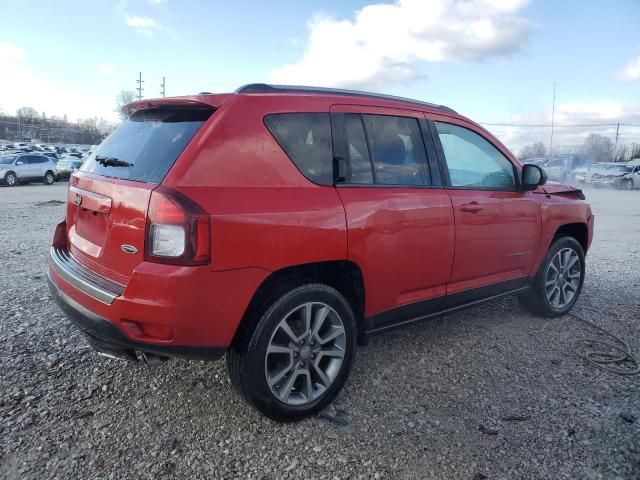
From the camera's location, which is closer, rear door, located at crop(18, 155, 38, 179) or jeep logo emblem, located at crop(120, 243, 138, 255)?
jeep logo emblem, located at crop(120, 243, 138, 255)

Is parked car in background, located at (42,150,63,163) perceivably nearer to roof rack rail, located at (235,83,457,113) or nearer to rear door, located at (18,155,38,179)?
rear door, located at (18,155,38,179)

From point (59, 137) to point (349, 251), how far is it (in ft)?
344

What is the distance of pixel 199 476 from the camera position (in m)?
2.34

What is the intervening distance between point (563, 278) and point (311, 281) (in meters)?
3.05

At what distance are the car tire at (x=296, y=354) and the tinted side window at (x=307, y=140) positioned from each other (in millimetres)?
675

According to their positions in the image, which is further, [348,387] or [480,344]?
[480,344]

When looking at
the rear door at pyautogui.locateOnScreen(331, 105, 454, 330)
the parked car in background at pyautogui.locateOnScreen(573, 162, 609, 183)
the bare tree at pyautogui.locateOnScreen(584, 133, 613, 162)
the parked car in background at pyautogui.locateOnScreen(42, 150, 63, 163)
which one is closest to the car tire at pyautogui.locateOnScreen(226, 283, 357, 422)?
the rear door at pyautogui.locateOnScreen(331, 105, 454, 330)

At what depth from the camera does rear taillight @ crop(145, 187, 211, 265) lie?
2307 millimetres

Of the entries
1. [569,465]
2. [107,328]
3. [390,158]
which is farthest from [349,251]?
[569,465]

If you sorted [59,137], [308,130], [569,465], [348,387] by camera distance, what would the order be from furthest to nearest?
[59,137] → [348,387] → [308,130] → [569,465]

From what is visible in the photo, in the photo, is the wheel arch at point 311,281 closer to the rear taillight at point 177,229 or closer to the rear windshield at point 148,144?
the rear taillight at point 177,229

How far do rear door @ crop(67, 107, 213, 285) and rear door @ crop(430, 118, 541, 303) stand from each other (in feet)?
6.29

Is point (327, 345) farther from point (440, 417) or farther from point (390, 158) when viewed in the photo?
point (390, 158)

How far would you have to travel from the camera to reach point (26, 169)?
24078 mm
